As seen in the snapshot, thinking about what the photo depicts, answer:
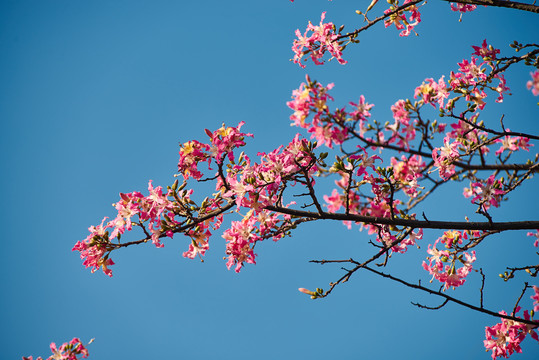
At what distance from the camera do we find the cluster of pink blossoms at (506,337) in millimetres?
4648

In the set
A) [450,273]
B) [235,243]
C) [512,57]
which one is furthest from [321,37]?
[450,273]

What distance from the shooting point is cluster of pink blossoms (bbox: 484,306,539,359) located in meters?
4.65

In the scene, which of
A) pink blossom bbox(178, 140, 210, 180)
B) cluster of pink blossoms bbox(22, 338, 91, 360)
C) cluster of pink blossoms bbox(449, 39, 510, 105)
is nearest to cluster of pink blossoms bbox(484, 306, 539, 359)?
cluster of pink blossoms bbox(449, 39, 510, 105)

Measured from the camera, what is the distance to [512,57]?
12.5 feet

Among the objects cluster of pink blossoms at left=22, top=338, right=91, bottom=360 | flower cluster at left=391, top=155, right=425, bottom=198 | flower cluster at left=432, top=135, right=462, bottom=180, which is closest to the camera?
flower cluster at left=432, top=135, right=462, bottom=180

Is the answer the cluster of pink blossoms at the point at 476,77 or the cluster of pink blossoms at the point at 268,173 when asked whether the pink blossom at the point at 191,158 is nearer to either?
the cluster of pink blossoms at the point at 268,173

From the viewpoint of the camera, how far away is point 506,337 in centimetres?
473

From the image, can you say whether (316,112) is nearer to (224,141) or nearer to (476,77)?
(224,141)

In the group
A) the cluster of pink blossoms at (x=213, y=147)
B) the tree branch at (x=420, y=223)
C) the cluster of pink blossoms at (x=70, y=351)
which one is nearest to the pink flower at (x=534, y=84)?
the tree branch at (x=420, y=223)

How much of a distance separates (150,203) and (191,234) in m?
0.46

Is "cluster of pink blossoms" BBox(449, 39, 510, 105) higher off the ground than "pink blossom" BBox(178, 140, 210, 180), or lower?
higher

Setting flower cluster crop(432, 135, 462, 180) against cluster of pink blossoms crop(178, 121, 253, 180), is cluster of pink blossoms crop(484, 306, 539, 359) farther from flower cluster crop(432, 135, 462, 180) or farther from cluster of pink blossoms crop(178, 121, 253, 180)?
cluster of pink blossoms crop(178, 121, 253, 180)

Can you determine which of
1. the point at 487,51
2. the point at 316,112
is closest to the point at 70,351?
the point at 316,112

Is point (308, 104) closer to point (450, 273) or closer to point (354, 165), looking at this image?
point (354, 165)
